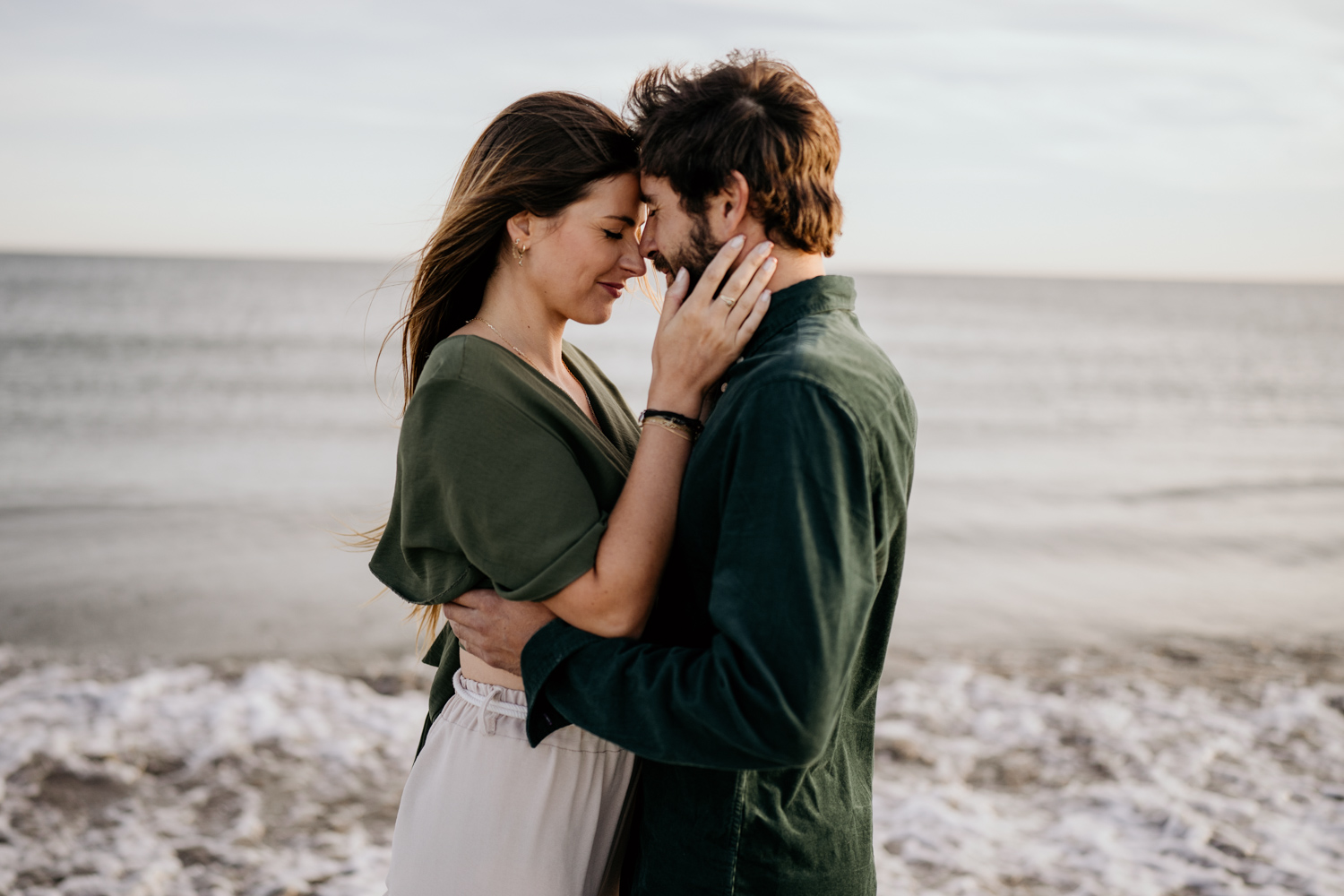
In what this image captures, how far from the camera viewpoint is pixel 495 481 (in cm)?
177

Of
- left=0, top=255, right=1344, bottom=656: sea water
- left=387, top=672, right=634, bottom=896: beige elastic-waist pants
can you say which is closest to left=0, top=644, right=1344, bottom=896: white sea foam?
left=0, top=255, right=1344, bottom=656: sea water

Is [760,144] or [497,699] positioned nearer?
[760,144]

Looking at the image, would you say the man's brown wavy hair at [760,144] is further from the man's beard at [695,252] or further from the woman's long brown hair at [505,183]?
the woman's long brown hair at [505,183]

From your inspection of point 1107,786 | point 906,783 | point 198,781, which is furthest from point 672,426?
point 1107,786

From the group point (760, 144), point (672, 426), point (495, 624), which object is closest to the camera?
point (760, 144)

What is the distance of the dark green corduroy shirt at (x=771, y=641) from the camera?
1411 millimetres

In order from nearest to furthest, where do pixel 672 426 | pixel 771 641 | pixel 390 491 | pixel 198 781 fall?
pixel 771 641 < pixel 672 426 < pixel 198 781 < pixel 390 491

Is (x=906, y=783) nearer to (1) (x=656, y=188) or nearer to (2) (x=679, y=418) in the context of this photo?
(2) (x=679, y=418)

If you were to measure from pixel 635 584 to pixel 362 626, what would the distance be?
5.65m

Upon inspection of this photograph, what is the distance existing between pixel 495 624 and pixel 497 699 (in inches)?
10.8

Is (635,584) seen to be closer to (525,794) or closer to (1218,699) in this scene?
(525,794)

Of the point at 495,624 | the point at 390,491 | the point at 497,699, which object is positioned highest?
the point at 495,624

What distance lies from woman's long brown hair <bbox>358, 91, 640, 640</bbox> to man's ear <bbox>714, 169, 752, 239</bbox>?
0.51 metres

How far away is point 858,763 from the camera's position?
1.93 metres
